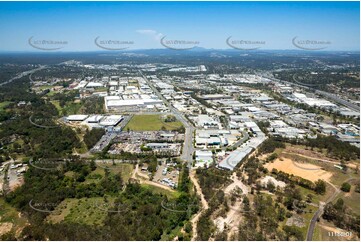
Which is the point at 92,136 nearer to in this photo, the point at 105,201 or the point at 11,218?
the point at 105,201

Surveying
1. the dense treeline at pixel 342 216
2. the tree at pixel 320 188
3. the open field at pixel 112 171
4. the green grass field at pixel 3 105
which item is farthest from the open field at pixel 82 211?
the green grass field at pixel 3 105

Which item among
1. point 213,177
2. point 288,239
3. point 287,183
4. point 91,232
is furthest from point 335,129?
point 91,232

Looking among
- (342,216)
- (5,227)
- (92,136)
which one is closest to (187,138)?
(92,136)

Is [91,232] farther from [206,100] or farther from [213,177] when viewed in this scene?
[206,100]

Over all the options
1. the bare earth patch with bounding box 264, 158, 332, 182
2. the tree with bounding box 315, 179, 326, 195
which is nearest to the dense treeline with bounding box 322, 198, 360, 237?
the tree with bounding box 315, 179, 326, 195

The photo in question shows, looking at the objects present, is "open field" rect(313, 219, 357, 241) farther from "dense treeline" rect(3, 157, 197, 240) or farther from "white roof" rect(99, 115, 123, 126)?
"white roof" rect(99, 115, 123, 126)

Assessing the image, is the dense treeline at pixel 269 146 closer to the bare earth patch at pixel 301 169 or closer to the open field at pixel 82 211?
the bare earth patch at pixel 301 169
